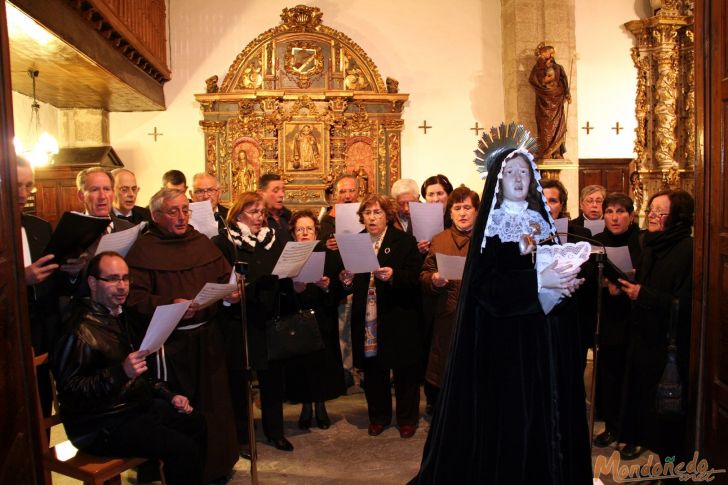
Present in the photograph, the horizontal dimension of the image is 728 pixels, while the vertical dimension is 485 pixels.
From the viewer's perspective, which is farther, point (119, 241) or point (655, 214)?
point (655, 214)

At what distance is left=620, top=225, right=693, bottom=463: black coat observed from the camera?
13.0 ft

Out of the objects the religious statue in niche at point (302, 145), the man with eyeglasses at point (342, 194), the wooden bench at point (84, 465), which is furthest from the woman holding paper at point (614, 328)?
the religious statue in niche at point (302, 145)

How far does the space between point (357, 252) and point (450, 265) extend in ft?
2.04

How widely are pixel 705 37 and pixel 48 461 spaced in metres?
3.72

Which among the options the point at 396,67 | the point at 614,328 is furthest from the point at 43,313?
the point at 396,67

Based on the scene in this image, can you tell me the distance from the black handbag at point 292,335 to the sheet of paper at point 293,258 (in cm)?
49

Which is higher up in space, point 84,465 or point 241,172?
point 241,172

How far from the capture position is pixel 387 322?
499cm

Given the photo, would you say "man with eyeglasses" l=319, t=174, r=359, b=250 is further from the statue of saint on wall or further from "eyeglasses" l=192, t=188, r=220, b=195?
the statue of saint on wall

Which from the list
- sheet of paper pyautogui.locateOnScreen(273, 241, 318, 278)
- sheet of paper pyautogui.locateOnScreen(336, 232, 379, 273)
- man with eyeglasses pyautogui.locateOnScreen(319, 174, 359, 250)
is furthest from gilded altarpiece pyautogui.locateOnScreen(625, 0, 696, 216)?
sheet of paper pyautogui.locateOnScreen(273, 241, 318, 278)

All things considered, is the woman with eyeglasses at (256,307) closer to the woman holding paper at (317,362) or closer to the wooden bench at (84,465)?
the woman holding paper at (317,362)

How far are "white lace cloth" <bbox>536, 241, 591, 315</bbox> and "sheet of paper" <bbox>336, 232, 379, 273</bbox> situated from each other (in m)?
1.62

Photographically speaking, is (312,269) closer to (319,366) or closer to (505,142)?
(319,366)

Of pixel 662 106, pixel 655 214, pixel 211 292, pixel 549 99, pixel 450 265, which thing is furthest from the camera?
pixel 662 106
